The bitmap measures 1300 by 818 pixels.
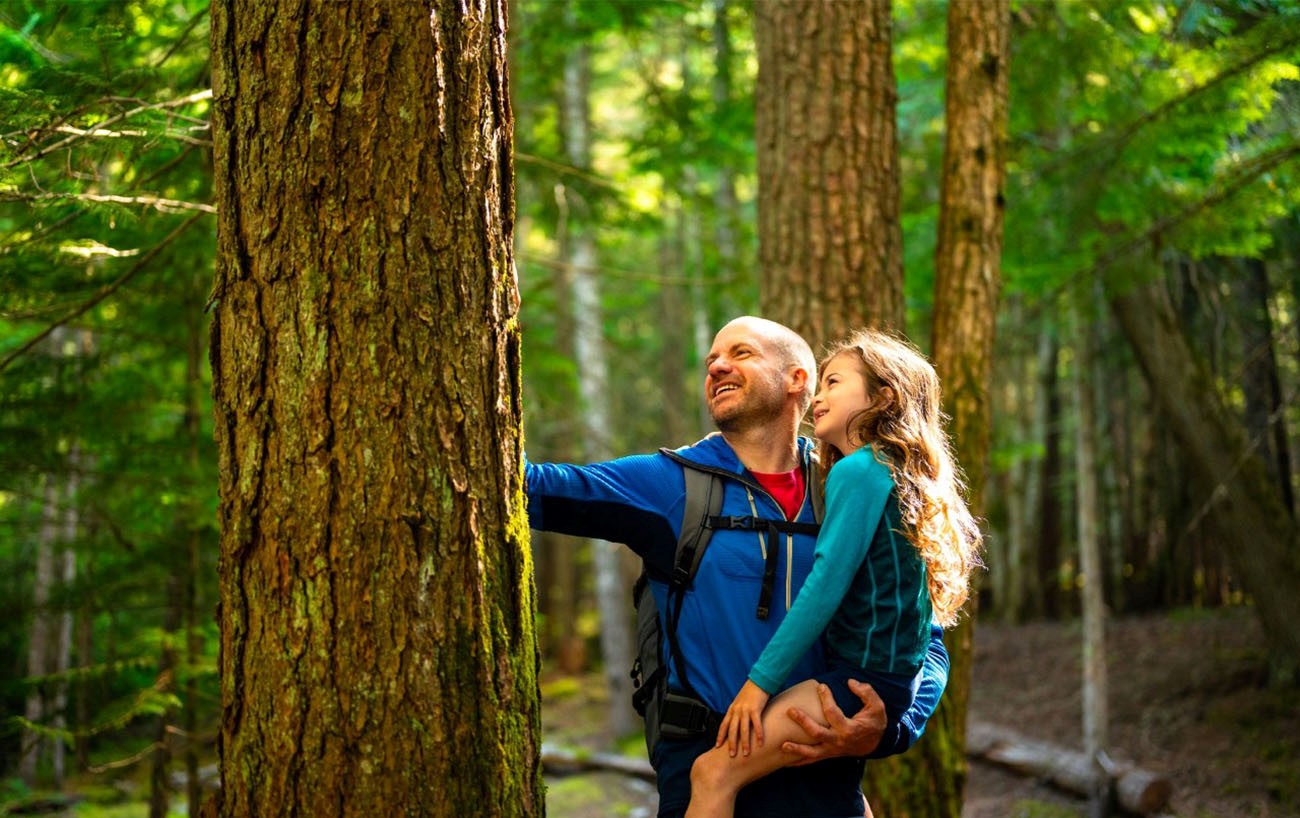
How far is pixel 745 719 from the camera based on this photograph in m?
2.68

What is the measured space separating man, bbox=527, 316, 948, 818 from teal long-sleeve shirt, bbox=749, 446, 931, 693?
125 millimetres

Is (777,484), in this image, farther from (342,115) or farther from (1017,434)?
(1017,434)

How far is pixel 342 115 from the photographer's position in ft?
7.32

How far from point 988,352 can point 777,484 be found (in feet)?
7.48

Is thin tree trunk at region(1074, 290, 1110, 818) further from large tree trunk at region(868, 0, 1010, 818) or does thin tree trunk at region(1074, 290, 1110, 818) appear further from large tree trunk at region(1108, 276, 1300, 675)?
large tree trunk at region(868, 0, 1010, 818)

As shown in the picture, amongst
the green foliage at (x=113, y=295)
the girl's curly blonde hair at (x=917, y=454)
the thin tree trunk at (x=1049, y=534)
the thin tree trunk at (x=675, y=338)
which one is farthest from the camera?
the thin tree trunk at (x=1049, y=534)

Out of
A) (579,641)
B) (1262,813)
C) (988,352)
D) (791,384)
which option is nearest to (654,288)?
(579,641)

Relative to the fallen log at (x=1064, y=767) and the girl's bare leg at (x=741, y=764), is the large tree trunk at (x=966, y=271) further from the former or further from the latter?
the fallen log at (x=1064, y=767)

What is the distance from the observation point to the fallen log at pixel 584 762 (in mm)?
12781

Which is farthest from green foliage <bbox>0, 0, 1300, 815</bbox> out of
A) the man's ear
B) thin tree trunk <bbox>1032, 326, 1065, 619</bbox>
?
thin tree trunk <bbox>1032, 326, 1065, 619</bbox>

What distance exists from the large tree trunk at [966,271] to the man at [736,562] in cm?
170

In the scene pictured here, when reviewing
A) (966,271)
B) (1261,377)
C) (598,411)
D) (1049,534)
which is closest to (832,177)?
(966,271)

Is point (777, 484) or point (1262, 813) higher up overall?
point (777, 484)

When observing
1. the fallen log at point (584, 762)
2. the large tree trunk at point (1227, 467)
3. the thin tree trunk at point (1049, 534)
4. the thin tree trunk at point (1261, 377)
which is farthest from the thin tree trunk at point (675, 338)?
the thin tree trunk at point (1261, 377)
